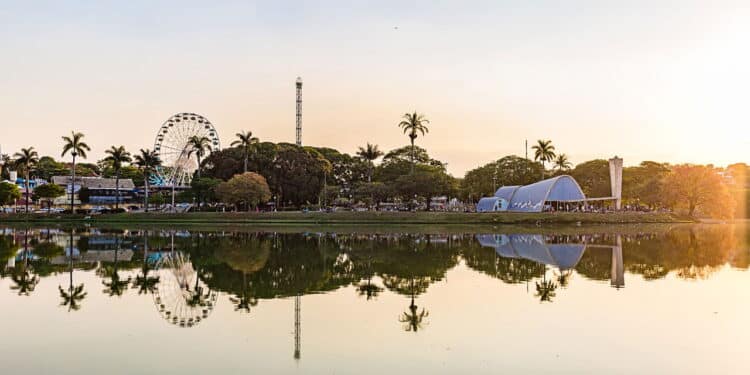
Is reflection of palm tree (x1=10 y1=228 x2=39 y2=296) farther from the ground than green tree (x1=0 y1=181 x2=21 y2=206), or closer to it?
closer to it

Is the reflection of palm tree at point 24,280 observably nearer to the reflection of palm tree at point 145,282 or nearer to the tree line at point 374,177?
the reflection of palm tree at point 145,282

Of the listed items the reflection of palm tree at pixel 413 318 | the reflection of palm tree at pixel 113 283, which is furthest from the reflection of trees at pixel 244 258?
the reflection of palm tree at pixel 413 318

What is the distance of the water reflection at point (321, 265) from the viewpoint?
20797 millimetres

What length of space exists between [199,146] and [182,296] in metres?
71.1

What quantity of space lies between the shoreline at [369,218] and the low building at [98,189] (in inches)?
1629

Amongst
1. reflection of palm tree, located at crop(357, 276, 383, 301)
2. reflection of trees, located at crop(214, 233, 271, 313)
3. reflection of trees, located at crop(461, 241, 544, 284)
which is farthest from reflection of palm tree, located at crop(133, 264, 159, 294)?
reflection of trees, located at crop(461, 241, 544, 284)

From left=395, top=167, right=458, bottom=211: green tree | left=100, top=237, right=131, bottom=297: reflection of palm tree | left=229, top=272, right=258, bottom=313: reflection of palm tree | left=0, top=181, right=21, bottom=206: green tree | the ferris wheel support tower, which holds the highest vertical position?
the ferris wheel support tower

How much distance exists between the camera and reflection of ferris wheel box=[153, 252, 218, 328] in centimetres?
1744

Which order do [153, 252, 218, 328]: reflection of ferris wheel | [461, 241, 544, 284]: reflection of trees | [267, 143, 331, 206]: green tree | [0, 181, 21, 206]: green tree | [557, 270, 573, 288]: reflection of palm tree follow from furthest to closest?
[267, 143, 331, 206]: green tree < [0, 181, 21, 206]: green tree < [461, 241, 544, 284]: reflection of trees < [557, 270, 573, 288]: reflection of palm tree < [153, 252, 218, 328]: reflection of ferris wheel

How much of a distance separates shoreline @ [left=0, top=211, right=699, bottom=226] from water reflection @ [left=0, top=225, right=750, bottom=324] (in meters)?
22.4

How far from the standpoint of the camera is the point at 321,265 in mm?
28844

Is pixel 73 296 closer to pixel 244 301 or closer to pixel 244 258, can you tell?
pixel 244 301

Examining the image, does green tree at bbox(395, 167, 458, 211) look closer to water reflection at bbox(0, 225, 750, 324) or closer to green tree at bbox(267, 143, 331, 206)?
green tree at bbox(267, 143, 331, 206)

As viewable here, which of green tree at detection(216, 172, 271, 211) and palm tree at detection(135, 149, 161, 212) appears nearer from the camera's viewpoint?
green tree at detection(216, 172, 271, 211)
